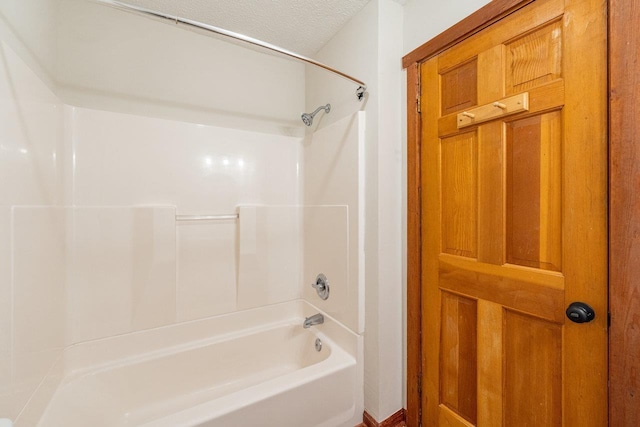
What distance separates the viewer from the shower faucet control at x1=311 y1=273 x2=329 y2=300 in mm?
1706

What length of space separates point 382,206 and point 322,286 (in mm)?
700

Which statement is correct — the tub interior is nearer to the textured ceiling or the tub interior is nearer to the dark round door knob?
the dark round door knob

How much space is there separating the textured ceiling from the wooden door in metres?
0.63

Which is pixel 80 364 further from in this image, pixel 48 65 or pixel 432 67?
pixel 432 67

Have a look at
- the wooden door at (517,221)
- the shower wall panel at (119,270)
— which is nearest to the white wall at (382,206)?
the wooden door at (517,221)

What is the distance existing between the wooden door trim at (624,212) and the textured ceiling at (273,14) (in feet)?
3.67

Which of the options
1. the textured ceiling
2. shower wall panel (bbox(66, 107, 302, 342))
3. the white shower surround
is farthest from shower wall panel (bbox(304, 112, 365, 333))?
the textured ceiling

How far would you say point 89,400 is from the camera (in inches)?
51.4

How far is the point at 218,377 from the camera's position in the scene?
164cm

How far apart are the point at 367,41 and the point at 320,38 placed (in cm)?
44

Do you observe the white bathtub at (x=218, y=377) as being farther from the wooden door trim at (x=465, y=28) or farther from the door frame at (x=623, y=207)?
the wooden door trim at (x=465, y=28)

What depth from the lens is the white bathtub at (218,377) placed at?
1142 mm

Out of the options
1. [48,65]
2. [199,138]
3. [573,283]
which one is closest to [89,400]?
[199,138]

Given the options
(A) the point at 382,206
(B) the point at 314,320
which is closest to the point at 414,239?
(A) the point at 382,206
